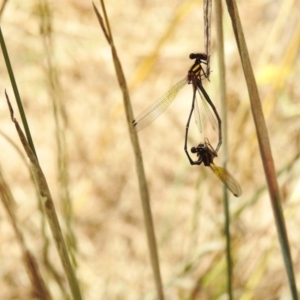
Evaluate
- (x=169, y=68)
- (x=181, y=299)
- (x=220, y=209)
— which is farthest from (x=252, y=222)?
(x=169, y=68)

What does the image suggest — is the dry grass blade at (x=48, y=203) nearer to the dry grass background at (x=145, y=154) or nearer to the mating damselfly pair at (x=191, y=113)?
the mating damselfly pair at (x=191, y=113)

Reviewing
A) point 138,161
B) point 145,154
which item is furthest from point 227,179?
point 145,154

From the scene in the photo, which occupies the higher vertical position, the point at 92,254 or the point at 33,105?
the point at 33,105

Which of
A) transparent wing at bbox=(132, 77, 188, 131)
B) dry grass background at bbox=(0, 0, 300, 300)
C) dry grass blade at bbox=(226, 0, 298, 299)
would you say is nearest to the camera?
dry grass blade at bbox=(226, 0, 298, 299)

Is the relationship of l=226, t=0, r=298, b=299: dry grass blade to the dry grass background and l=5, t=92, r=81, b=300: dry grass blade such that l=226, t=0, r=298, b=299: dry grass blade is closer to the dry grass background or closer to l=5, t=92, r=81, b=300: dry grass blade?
l=5, t=92, r=81, b=300: dry grass blade

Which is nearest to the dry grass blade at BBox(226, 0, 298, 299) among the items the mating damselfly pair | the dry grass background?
the mating damselfly pair

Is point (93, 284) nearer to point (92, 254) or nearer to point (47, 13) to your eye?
point (92, 254)
